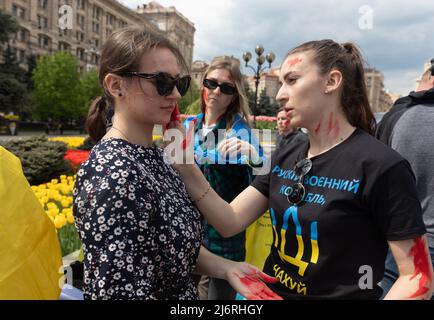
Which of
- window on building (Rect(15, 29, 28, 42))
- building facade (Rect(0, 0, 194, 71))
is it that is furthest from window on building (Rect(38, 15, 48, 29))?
window on building (Rect(15, 29, 28, 42))

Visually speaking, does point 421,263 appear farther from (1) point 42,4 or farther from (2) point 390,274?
(1) point 42,4

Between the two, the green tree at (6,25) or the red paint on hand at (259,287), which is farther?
the green tree at (6,25)

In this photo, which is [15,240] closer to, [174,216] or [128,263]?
[128,263]

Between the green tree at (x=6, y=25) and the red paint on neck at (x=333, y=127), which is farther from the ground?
the green tree at (x=6, y=25)

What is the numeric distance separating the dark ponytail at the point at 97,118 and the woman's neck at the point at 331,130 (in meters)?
0.98

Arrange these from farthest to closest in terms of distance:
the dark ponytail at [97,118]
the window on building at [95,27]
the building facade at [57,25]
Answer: the window on building at [95,27], the building facade at [57,25], the dark ponytail at [97,118]

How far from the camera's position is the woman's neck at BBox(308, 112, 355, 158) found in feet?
5.10

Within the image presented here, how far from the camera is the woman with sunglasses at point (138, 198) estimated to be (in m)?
1.16

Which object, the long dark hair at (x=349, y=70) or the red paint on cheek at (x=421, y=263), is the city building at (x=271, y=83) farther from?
the red paint on cheek at (x=421, y=263)

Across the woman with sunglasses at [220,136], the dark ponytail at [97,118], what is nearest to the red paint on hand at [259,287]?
the dark ponytail at [97,118]

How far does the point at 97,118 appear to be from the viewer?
5.70 feet

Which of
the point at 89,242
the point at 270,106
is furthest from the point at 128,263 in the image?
the point at 270,106

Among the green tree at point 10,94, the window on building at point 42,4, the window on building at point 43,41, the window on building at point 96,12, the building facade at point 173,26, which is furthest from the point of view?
the window on building at point 96,12
